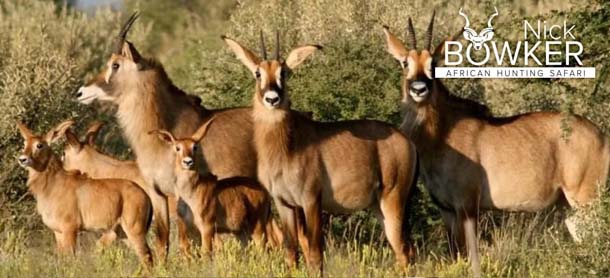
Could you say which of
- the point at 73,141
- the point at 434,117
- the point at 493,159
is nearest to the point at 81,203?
the point at 73,141

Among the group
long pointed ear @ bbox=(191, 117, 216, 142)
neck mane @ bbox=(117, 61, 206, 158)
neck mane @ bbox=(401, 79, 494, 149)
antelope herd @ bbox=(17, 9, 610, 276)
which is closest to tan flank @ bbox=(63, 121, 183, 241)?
antelope herd @ bbox=(17, 9, 610, 276)

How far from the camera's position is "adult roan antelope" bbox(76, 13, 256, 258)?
1432 centimetres

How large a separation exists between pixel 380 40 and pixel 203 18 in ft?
77.6

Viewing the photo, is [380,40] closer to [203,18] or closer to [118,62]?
[118,62]

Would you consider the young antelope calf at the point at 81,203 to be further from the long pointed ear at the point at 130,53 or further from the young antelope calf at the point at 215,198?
the long pointed ear at the point at 130,53

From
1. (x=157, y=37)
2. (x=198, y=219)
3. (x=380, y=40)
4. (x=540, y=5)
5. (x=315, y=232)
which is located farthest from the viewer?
(x=157, y=37)

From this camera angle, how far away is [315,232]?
12875 millimetres

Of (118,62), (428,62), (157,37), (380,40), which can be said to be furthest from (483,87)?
(157,37)

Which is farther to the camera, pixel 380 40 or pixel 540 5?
pixel 540 5

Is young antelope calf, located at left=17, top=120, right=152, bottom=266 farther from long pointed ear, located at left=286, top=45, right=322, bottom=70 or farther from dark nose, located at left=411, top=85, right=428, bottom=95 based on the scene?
dark nose, located at left=411, top=85, right=428, bottom=95

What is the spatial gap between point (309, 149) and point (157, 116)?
1.95m

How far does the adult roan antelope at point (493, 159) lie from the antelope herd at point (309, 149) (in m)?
0.01

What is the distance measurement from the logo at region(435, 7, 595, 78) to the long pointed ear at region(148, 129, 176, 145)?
3.19 metres

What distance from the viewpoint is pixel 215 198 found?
45.5 ft
